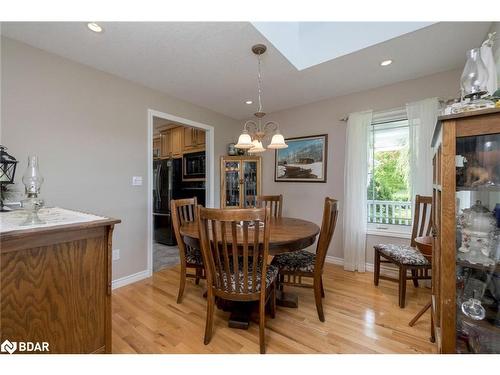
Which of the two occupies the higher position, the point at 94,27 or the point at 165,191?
the point at 94,27

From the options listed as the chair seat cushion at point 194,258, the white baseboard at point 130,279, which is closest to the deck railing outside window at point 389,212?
the chair seat cushion at point 194,258

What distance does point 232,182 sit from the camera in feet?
12.2

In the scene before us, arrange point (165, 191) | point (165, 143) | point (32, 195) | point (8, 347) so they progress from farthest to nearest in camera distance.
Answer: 1. point (165, 143)
2. point (165, 191)
3. point (32, 195)
4. point (8, 347)

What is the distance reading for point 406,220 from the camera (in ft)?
9.09

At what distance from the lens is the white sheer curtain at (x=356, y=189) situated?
2.77 metres

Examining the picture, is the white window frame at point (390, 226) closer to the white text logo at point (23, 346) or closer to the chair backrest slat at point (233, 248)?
the chair backrest slat at point (233, 248)

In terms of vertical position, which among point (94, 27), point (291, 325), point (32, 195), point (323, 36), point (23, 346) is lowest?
point (291, 325)

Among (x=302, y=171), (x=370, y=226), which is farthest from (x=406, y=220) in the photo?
Answer: (x=302, y=171)

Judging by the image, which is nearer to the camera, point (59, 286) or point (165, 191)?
point (59, 286)

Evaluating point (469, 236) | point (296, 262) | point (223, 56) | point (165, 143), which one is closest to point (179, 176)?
point (165, 143)

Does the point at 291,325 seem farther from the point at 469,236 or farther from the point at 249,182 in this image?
the point at 249,182

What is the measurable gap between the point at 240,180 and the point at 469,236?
2866 millimetres
